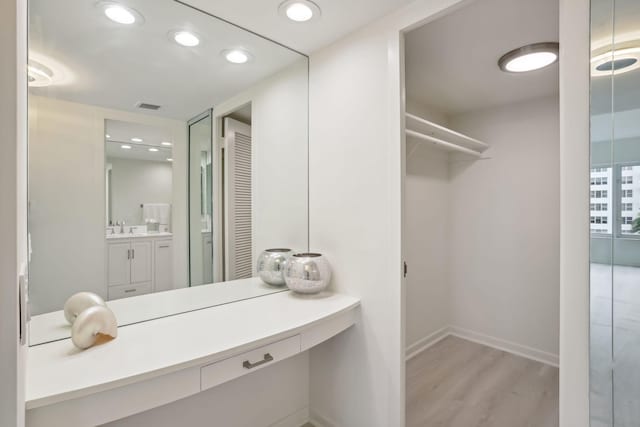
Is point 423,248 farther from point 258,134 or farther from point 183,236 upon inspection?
point 183,236

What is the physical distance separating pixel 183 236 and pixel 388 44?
153cm

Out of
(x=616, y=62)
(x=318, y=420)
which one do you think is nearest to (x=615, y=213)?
(x=616, y=62)

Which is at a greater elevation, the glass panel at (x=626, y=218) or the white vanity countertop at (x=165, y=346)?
the glass panel at (x=626, y=218)

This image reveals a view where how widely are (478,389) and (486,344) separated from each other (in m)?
0.89

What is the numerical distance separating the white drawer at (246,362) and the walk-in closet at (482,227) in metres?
1.18

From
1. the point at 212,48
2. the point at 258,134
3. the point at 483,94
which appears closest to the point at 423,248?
the point at 483,94

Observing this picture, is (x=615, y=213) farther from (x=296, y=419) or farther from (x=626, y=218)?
(x=296, y=419)

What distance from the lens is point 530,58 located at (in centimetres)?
204

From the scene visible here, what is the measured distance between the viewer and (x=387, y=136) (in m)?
1.65

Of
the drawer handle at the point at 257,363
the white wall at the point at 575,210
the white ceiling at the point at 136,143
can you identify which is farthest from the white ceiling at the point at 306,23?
the drawer handle at the point at 257,363

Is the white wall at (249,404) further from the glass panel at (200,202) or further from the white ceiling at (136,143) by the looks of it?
the white ceiling at (136,143)

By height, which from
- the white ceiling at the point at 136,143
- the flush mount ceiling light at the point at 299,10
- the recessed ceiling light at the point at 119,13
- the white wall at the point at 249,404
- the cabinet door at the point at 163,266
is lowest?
the white wall at the point at 249,404

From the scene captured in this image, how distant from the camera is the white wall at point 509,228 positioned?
277 centimetres

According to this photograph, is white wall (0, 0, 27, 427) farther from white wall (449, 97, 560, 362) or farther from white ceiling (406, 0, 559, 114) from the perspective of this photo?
white wall (449, 97, 560, 362)
